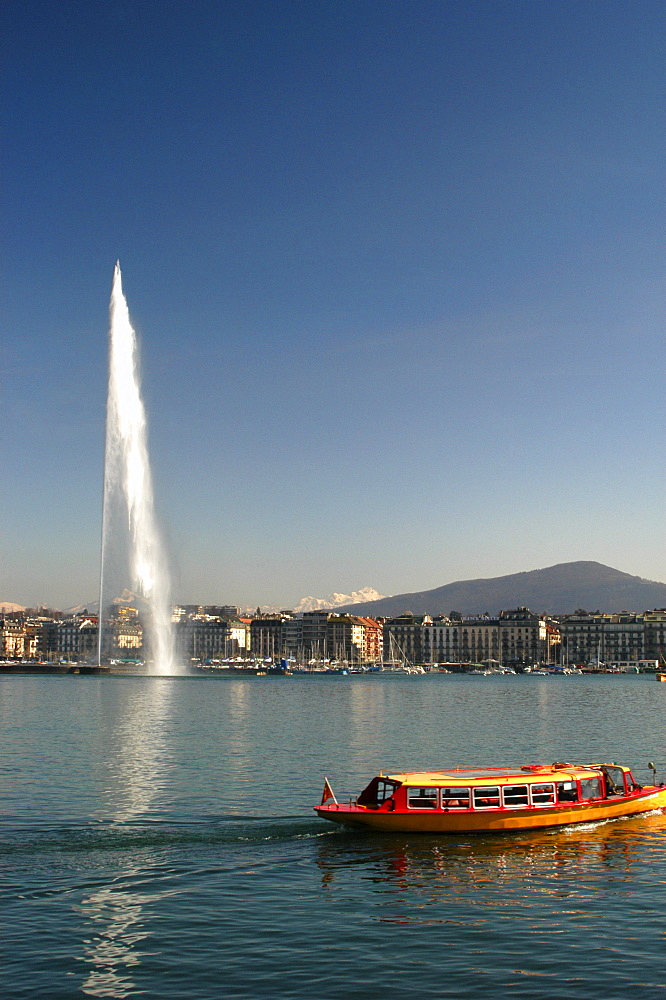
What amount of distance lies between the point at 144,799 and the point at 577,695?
8784 centimetres

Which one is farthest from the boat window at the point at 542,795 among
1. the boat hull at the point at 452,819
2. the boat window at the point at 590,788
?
the boat window at the point at 590,788

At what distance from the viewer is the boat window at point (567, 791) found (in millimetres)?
28703

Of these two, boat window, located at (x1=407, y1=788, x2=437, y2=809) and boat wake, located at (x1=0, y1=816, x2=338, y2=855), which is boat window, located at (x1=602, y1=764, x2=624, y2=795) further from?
boat wake, located at (x1=0, y1=816, x2=338, y2=855)

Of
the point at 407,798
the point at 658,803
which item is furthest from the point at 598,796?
the point at 407,798

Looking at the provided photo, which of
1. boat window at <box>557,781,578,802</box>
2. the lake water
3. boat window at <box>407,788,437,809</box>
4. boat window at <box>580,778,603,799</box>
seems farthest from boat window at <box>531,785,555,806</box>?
boat window at <box>407,788,437,809</box>

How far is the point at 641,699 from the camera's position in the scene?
105250 mm

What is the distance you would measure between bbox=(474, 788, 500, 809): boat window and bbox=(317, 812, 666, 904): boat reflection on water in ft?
2.70

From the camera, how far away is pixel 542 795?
28.3 meters

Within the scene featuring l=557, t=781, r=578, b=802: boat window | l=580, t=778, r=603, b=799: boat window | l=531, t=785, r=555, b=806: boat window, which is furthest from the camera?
l=580, t=778, r=603, b=799: boat window

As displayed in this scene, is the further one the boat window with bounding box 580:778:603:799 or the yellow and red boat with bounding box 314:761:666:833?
the boat window with bounding box 580:778:603:799

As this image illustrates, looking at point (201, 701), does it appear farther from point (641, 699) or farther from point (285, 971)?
point (285, 971)

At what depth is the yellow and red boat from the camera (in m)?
27.2

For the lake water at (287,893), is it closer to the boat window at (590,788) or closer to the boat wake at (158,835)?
the boat wake at (158,835)

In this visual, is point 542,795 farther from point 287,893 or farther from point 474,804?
point 287,893
